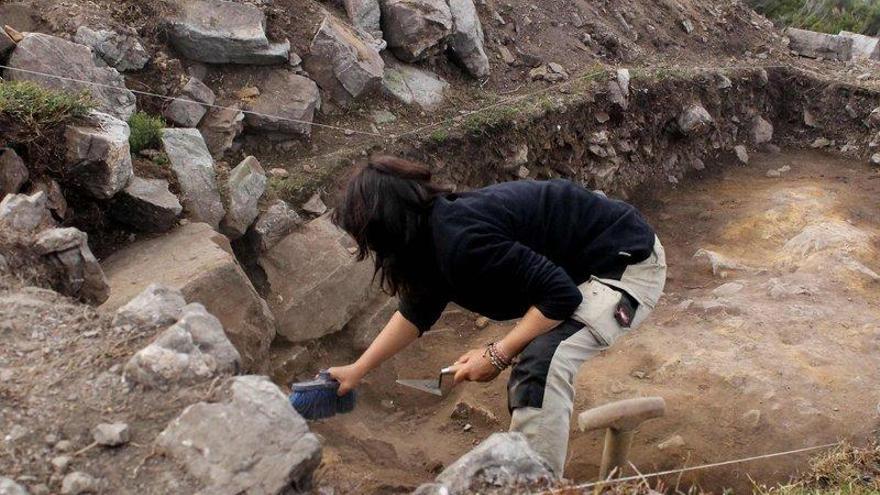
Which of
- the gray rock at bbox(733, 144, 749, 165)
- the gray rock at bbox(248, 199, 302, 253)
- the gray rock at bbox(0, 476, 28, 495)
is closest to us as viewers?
the gray rock at bbox(0, 476, 28, 495)

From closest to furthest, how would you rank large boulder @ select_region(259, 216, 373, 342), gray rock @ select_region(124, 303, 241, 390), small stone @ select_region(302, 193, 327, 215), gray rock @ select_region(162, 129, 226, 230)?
gray rock @ select_region(124, 303, 241, 390)
gray rock @ select_region(162, 129, 226, 230)
large boulder @ select_region(259, 216, 373, 342)
small stone @ select_region(302, 193, 327, 215)

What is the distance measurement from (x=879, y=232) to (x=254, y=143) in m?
5.66

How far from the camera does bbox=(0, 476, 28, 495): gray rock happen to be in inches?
84.1

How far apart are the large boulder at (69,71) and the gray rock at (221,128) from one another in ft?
1.98

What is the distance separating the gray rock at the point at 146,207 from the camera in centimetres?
467

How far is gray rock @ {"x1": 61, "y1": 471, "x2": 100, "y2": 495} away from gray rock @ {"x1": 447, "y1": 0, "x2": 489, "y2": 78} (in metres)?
6.18

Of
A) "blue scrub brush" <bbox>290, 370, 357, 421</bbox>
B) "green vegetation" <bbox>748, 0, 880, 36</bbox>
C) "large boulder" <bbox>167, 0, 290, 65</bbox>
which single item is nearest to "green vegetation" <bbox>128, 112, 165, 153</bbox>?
"large boulder" <bbox>167, 0, 290, 65</bbox>

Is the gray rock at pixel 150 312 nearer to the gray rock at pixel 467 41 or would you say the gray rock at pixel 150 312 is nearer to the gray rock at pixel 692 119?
the gray rock at pixel 467 41

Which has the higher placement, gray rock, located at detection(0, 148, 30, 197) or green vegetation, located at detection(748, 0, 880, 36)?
gray rock, located at detection(0, 148, 30, 197)

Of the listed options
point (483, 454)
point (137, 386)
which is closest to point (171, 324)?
point (137, 386)

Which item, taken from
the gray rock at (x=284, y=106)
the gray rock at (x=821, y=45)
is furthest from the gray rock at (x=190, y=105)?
the gray rock at (x=821, y=45)

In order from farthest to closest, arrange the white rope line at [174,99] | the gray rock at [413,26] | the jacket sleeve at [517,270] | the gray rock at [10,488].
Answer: the gray rock at [413,26], the white rope line at [174,99], the jacket sleeve at [517,270], the gray rock at [10,488]

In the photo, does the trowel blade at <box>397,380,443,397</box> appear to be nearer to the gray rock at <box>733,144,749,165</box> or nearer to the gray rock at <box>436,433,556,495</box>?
the gray rock at <box>436,433,556,495</box>

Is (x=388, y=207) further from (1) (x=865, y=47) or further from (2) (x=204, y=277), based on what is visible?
(1) (x=865, y=47)
